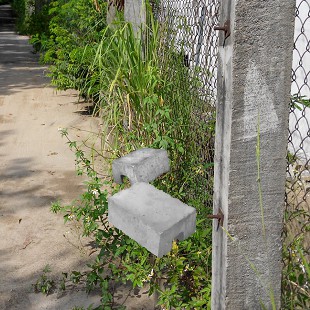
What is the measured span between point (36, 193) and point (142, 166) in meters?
2.84

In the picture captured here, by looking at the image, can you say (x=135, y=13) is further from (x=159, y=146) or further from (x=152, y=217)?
(x=152, y=217)

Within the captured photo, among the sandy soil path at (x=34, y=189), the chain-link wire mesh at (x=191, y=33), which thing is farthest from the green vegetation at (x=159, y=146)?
the sandy soil path at (x=34, y=189)

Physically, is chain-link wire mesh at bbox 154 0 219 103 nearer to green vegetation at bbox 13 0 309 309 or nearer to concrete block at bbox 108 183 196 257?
green vegetation at bbox 13 0 309 309

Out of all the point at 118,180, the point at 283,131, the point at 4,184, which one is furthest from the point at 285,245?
the point at 4,184

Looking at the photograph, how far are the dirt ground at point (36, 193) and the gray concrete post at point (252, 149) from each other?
4.86 feet

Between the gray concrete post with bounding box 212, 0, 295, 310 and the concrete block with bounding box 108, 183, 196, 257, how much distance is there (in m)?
0.18

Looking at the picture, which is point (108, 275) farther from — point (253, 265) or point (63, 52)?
point (63, 52)

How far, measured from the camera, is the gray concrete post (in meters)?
2.23

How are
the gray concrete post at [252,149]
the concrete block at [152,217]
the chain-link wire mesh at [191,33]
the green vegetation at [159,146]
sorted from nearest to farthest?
1. the gray concrete post at [252,149]
2. the concrete block at [152,217]
3. the green vegetation at [159,146]
4. the chain-link wire mesh at [191,33]

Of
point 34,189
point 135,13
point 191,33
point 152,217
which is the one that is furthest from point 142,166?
point 34,189

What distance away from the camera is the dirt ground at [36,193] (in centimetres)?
396

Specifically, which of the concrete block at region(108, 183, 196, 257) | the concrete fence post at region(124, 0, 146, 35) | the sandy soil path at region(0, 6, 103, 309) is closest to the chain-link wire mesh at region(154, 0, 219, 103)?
the concrete fence post at region(124, 0, 146, 35)

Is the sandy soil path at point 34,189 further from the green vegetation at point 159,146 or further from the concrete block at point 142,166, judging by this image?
the concrete block at point 142,166

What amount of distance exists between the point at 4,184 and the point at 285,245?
3.85 meters
